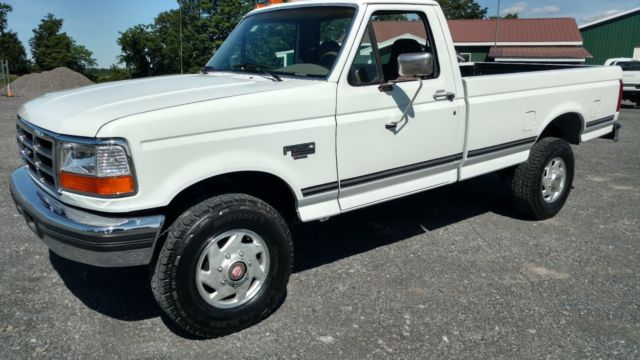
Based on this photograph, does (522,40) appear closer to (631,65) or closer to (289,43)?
(631,65)

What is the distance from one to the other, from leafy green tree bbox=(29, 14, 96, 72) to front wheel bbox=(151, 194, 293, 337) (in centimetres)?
4790

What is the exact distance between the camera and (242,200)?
10.8 ft

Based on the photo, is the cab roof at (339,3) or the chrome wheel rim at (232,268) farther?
the cab roof at (339,3)

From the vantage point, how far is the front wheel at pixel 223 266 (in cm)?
308

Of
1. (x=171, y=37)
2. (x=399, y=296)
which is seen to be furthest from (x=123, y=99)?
(x=171, y=37)

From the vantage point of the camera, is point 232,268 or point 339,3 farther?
point 339,3

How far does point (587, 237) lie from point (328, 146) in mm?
3058

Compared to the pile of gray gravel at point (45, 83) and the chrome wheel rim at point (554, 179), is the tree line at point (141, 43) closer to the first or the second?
the pile of gray gravel at point (45, 83)

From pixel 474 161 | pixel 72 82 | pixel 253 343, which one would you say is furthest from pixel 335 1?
pixel 72 82

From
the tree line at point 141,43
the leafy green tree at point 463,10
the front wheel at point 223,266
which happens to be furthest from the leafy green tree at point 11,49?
the leafy green tree at point 463,10

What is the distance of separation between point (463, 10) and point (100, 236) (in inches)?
3043

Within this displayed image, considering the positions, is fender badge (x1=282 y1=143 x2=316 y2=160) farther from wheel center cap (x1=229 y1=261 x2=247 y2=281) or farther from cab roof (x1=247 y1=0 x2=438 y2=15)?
cab roof (x1=247 y1=0 x2=438 y2=15)

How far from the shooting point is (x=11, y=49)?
44.3 metres

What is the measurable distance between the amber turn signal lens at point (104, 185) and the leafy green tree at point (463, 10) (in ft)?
248
